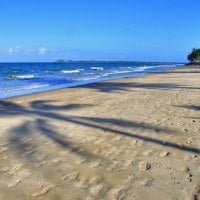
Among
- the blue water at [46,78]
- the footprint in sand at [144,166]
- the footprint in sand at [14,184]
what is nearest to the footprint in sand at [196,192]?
the footprint in sand at [144,166]

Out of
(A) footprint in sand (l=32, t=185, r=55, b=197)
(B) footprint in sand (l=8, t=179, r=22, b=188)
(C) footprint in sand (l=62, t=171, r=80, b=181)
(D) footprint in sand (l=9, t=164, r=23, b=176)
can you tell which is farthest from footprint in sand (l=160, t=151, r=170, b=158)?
(B) footprint in sand (l=8, t=179, r=22, b=188)

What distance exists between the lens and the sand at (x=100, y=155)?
13.8 ft

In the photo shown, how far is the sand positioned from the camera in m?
4.20

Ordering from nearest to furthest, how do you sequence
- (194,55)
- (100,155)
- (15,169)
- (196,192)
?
(196,192), (15,169), (100,155), (194,55)

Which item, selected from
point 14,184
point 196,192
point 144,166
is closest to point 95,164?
point 144,166

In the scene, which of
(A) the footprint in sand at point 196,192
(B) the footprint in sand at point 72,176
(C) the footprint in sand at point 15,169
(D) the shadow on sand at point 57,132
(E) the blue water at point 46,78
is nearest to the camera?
(A) the footprint in sand at point 196,192

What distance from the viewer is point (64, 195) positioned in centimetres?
404

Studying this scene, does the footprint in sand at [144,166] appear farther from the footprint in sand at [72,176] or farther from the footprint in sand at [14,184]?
the footprint in sand at [14,184]

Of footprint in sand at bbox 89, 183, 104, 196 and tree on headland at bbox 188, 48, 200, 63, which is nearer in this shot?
footprint in sand at bbox 89, 183, 104, 196

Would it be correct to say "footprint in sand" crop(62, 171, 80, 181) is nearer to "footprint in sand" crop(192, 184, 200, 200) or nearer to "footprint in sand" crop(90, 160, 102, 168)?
"footprint in sand" crop(90, 160, 102, 168)

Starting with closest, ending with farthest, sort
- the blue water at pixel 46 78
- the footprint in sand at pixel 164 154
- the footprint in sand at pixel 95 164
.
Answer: the footprint in sand at pixel 95 164, the footprint in sand at pixel 164 154, the blue water at pixel 46 78

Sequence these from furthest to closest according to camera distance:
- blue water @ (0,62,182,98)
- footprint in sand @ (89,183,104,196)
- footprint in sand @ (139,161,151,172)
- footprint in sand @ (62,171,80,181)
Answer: blue water @ (0,62,182,98)
footprint in sand @ (139,161,151,172)
footprint in sand @ (62,171,80,181)
footprint in sand @ (89,183,104,196)

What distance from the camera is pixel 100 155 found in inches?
221

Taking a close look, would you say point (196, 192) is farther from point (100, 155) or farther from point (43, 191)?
point (100, 155)
